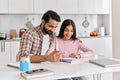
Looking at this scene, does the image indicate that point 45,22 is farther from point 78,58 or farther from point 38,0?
point 38,0

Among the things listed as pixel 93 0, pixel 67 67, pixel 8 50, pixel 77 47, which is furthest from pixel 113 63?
pixel 93 0

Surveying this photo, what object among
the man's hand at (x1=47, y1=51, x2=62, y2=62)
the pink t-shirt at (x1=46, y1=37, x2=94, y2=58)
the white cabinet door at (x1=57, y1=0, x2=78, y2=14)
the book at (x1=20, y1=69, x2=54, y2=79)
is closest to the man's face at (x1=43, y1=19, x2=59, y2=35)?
the pink t-shirt at (x1=46, y1=37, x2=94, y2=58)

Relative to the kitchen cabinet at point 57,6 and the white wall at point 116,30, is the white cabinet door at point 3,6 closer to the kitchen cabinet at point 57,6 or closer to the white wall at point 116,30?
the kitchen cabinet at point 57,6

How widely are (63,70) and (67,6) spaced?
2.88 meters

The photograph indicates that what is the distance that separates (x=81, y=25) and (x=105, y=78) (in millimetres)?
1611

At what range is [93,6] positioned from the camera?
492 centimetres

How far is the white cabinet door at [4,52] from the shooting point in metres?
4.17

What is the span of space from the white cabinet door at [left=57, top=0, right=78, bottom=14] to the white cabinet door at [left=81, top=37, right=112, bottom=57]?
633 millimetres

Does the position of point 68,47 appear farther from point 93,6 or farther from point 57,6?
point 93,6

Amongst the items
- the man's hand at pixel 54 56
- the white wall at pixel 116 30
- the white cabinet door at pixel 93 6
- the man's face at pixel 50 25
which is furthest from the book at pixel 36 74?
the white cabinet door at pixel 93 6

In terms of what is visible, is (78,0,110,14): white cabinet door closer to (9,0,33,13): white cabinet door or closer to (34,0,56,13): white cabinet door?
(34,0,56,13): white cabinet door

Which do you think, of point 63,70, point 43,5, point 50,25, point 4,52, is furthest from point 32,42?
point 43,5

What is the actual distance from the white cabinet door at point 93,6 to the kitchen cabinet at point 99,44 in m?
0.56

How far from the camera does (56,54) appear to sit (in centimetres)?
224
